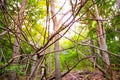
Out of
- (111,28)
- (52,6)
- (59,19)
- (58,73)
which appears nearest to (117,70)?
(111,28)

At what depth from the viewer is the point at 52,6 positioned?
23.5 ft

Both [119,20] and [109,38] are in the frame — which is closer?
[119,20]

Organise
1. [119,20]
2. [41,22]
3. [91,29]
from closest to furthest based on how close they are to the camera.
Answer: [119,20] → [91,29] → [41,22]

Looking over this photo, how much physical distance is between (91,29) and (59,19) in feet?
4.41

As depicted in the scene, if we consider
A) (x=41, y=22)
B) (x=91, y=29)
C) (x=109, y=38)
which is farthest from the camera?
(x=41, y=22)

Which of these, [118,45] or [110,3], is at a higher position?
[110,3]

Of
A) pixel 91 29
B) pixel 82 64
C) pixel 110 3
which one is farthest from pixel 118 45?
pixel 82 64

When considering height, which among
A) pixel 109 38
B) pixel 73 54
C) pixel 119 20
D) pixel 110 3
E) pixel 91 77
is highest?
pixel 110 3

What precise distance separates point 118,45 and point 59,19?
8.34 ft

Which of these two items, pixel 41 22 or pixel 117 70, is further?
pixel 41 22

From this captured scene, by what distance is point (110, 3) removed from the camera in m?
6.95

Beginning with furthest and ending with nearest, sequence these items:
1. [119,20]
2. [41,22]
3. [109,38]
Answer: [41,22]
[109,38]
[119,20]

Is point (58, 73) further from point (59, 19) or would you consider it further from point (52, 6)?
point (52, 6)

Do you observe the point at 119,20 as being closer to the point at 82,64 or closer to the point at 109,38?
the point at 109,38
